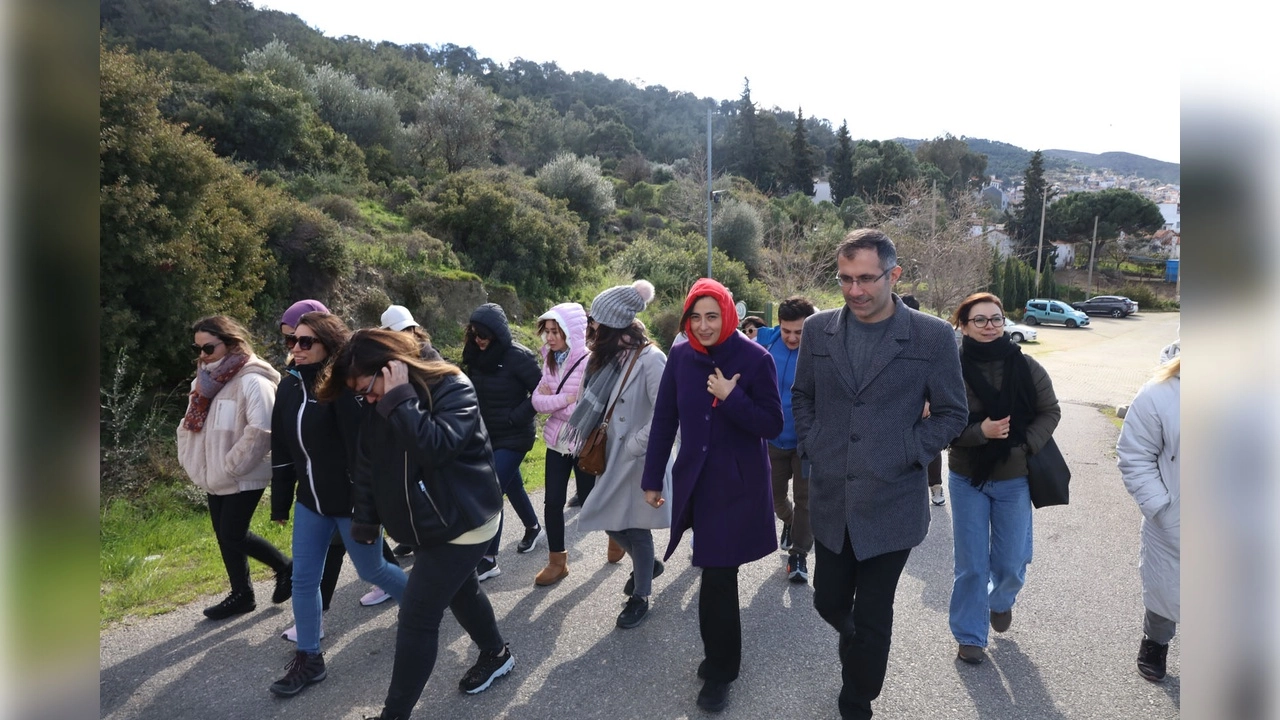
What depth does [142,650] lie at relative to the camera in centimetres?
421

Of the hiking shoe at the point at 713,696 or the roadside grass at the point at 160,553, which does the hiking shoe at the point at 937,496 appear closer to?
the hiking shoe at the point at 713,696

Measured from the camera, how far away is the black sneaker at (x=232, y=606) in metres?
4.64

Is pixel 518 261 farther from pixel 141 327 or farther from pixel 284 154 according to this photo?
pixel 141 327

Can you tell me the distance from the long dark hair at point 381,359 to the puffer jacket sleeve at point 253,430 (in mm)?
1180

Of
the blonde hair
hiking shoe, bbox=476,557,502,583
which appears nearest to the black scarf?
the blonde hair

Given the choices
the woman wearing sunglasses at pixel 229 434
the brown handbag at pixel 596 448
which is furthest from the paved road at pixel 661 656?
the brown handbag at pixel 596 448

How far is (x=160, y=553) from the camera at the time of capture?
5.77 metres

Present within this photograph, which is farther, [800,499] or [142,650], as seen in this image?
[800,499]

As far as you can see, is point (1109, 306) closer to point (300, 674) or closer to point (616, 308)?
point (616, 308)

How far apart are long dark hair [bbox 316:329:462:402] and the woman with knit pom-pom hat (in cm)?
129

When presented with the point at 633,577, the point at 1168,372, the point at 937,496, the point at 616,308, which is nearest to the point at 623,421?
the point at 616,308

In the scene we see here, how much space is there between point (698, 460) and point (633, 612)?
4.69 feet
